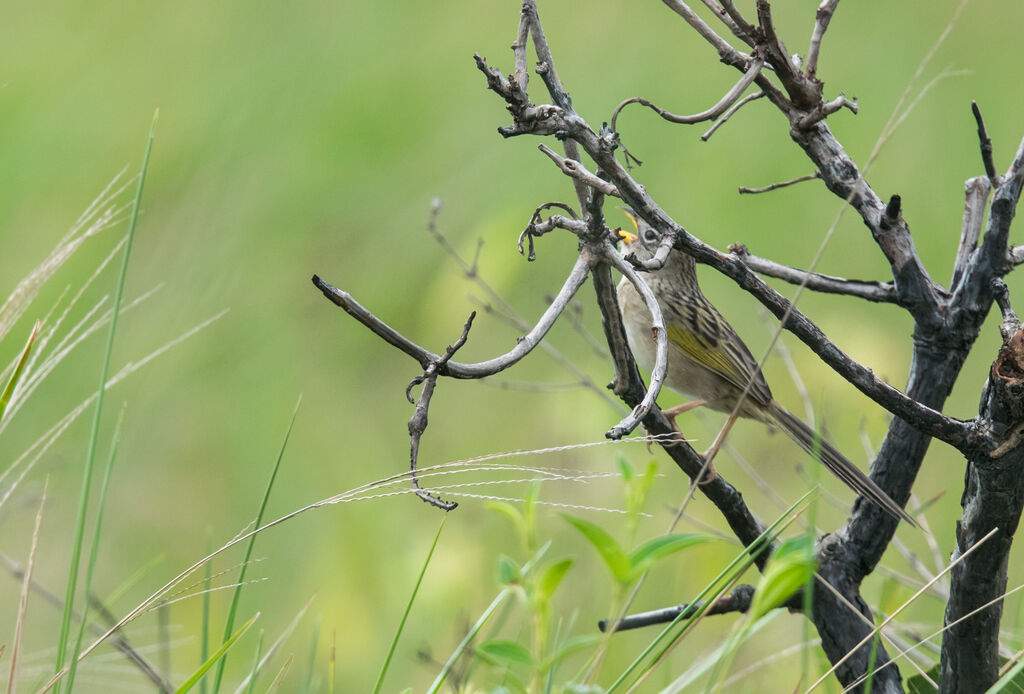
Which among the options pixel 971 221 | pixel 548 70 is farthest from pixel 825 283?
pixel 548 70

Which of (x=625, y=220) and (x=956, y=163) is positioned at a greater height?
(x=956, y=163)

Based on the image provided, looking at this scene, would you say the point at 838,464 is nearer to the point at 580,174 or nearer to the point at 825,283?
the point at 825,283

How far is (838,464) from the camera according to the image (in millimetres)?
3133

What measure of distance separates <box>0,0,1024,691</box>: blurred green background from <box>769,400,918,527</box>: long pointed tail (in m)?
0.29

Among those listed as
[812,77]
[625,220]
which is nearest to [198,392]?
[625,220]

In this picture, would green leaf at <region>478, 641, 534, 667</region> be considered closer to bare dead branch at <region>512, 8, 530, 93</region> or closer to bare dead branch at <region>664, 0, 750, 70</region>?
bare dead branch at <region>512, 8, 530, 93</region>

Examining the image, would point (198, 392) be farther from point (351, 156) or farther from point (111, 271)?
point (351, 156)

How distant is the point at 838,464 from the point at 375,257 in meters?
4.74

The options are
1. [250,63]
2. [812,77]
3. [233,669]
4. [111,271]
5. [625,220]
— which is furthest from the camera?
[250,63]

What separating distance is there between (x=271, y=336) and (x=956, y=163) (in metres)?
4.82

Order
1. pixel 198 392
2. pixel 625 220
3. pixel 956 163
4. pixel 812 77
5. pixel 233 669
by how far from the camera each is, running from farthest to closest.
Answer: pixel 956 163, pixel 198 392, pixel 625 220, pixel 233 669, pixel 812 77

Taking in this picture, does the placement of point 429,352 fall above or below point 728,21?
below

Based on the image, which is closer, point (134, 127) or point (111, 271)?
point (111, 271)

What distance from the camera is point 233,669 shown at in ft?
17.6
